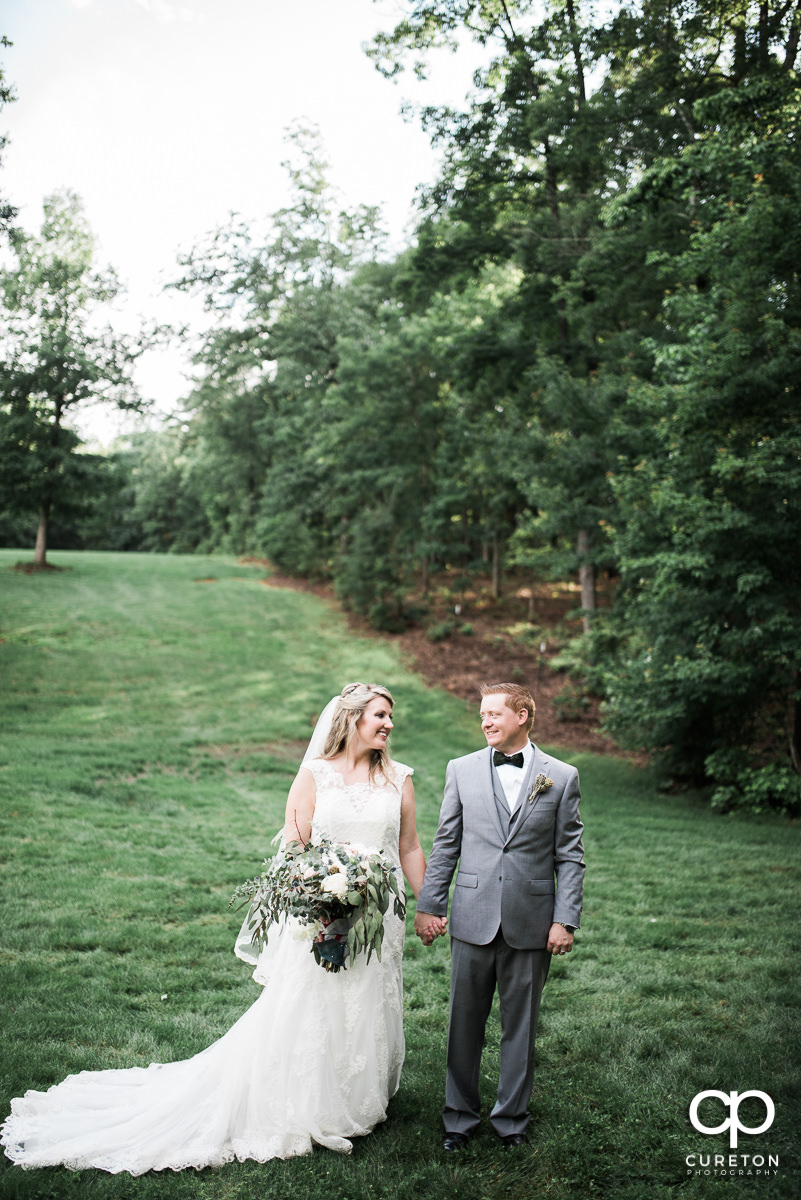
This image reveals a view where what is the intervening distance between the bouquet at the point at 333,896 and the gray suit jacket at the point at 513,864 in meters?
0.25

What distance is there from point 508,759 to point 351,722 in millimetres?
789

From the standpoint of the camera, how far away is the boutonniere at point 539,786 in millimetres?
3541

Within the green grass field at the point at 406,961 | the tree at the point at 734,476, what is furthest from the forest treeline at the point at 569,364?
the green grass field at the point at 406,961

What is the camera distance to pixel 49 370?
2328 cm

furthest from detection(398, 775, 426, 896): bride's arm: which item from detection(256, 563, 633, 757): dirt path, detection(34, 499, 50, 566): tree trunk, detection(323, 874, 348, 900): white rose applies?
detection(34, 499, 50, 566): tree trunk

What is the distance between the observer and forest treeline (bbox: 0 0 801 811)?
9.84 m

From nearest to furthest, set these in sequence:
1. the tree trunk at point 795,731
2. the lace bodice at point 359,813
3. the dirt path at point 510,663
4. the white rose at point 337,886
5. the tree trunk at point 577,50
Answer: the white rose at point 337,886, the lace bodice at point 359,813, the tree trunk at point 795,731, the tree trunk at point 577,50, the dirt path at point 510,663

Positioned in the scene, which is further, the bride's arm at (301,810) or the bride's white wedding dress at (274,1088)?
the bride's arm at (301,810)

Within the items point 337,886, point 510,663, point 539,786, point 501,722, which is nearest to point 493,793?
point 539,786

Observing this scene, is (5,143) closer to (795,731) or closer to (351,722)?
(351,722)

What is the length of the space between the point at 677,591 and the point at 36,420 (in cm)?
1994

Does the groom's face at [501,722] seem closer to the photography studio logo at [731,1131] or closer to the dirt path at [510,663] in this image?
the photography studio logo at [731,1131]

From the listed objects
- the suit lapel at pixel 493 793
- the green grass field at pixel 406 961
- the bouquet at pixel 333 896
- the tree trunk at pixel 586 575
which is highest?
the tree trunk at pixel 586 575

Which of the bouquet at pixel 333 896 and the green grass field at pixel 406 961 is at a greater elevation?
the bouquet at pixel 333 896
